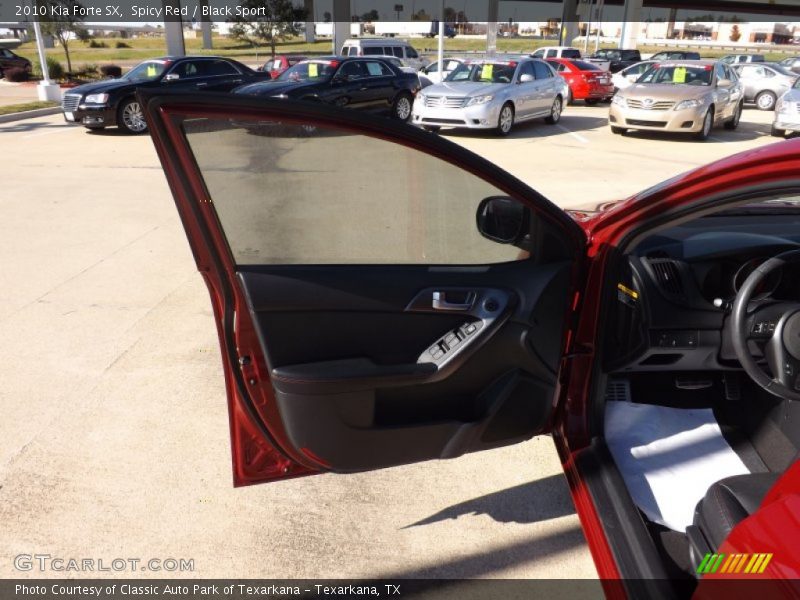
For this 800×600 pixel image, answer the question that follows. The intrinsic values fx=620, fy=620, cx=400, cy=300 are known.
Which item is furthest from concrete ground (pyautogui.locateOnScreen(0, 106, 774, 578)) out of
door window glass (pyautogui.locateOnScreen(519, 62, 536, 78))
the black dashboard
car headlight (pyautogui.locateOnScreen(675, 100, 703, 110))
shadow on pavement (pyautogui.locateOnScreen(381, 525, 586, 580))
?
car headlight (pyautogui.locateOnScreen(675, 100, 703, 110))

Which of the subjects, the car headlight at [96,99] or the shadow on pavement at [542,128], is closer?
the car headlight at [96,99]

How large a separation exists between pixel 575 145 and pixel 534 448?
10621mm

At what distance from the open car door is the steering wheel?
0.61 meters

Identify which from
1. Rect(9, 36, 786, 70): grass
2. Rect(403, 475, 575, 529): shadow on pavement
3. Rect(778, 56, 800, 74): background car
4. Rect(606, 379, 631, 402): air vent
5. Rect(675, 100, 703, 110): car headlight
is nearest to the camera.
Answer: Rect(403, 475, 575, 529): shadow on pavement

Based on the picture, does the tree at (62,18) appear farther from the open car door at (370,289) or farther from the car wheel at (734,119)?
the open car door at (370,289)

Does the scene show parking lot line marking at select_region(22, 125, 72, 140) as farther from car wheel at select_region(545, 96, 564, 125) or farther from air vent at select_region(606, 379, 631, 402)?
air vent at select_region(606, 379, 631, 402)

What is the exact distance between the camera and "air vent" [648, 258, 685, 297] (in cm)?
254

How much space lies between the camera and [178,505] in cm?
278

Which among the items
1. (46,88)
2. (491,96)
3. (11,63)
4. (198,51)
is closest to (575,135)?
(491,96)

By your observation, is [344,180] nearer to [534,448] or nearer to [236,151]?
[236,151]

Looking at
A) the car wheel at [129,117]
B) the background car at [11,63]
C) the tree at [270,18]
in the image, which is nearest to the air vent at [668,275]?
the car wheel at [129,117]

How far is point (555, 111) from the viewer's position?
15312 millimetres

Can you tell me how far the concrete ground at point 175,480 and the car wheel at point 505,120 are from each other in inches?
358

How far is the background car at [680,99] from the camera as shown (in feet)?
40.6
